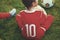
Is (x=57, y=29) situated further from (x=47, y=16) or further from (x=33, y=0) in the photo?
(x=33, y=0)

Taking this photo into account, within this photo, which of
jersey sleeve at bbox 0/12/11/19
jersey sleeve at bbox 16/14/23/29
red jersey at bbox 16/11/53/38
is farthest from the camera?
jersey sleeve at bbox 0/12/11/19

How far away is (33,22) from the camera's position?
2455 millimetres

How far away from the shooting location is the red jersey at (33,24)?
8.04 ft

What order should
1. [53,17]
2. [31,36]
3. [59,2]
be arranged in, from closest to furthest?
1. [31,36]
2. [53,17]
3. [59,2]

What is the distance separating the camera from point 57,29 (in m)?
2.59

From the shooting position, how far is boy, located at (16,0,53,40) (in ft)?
8.05

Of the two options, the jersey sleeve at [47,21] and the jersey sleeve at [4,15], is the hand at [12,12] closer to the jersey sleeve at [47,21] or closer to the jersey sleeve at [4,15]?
the jersey sleeve at [4,15]

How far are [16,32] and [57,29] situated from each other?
1.37 ft

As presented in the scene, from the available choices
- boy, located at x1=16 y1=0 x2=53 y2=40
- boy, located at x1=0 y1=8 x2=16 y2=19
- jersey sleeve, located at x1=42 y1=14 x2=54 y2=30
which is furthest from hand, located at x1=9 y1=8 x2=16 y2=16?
jersey sleeve, located at x1=42 y1=14 x2=54 y2=30

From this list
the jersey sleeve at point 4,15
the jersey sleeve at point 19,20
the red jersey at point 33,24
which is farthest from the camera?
the jersey sleeve at point 4,15

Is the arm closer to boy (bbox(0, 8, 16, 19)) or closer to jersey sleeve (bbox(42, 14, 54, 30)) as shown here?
jersey sleeve (bbox(42, 14, 54, 30))

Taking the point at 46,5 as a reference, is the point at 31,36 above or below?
below

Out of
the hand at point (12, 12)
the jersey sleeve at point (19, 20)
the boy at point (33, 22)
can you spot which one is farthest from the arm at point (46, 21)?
the hand at point (12, 12)

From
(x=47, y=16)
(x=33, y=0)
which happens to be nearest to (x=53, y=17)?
(x=47, y=16)
